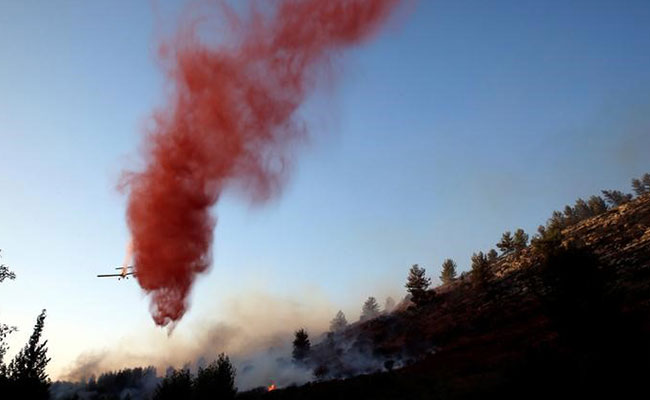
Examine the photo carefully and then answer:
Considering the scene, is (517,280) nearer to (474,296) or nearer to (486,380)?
(474,296)

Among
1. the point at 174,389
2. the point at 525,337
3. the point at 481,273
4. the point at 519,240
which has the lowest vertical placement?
the point at 174,389

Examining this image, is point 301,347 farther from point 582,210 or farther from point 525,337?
point 582,210

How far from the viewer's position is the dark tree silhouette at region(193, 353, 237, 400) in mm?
30297

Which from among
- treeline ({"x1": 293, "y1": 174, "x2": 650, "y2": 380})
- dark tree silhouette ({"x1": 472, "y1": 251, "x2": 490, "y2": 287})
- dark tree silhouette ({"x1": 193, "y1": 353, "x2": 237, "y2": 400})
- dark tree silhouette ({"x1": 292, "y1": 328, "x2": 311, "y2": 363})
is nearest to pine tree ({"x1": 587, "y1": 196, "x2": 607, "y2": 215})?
treeline ({"x1": 293, "y1": 174, "x2": 650, "y2": 380})

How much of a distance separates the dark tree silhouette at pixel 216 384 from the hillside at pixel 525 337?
8.48m

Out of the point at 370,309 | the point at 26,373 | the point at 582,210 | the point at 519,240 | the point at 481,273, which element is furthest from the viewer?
the point at 370,309

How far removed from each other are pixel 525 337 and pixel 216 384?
33.5 meters

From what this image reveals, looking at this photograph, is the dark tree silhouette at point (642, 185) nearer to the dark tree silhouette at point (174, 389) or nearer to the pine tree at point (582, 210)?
the pine tree at point (582, 210)

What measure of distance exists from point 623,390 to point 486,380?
42.9 ft

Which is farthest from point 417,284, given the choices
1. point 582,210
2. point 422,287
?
point 582,210

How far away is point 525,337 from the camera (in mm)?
38344

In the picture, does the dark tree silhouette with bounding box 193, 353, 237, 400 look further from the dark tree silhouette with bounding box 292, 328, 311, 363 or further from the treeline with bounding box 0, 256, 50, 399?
the dark tree silhouette with bounding box 292, 328, 311, 363

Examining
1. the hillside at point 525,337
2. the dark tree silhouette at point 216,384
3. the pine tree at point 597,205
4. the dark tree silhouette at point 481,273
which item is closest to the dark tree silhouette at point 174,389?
the dark tree silhouette at point 216,384

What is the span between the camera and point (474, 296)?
7475 centimetres
